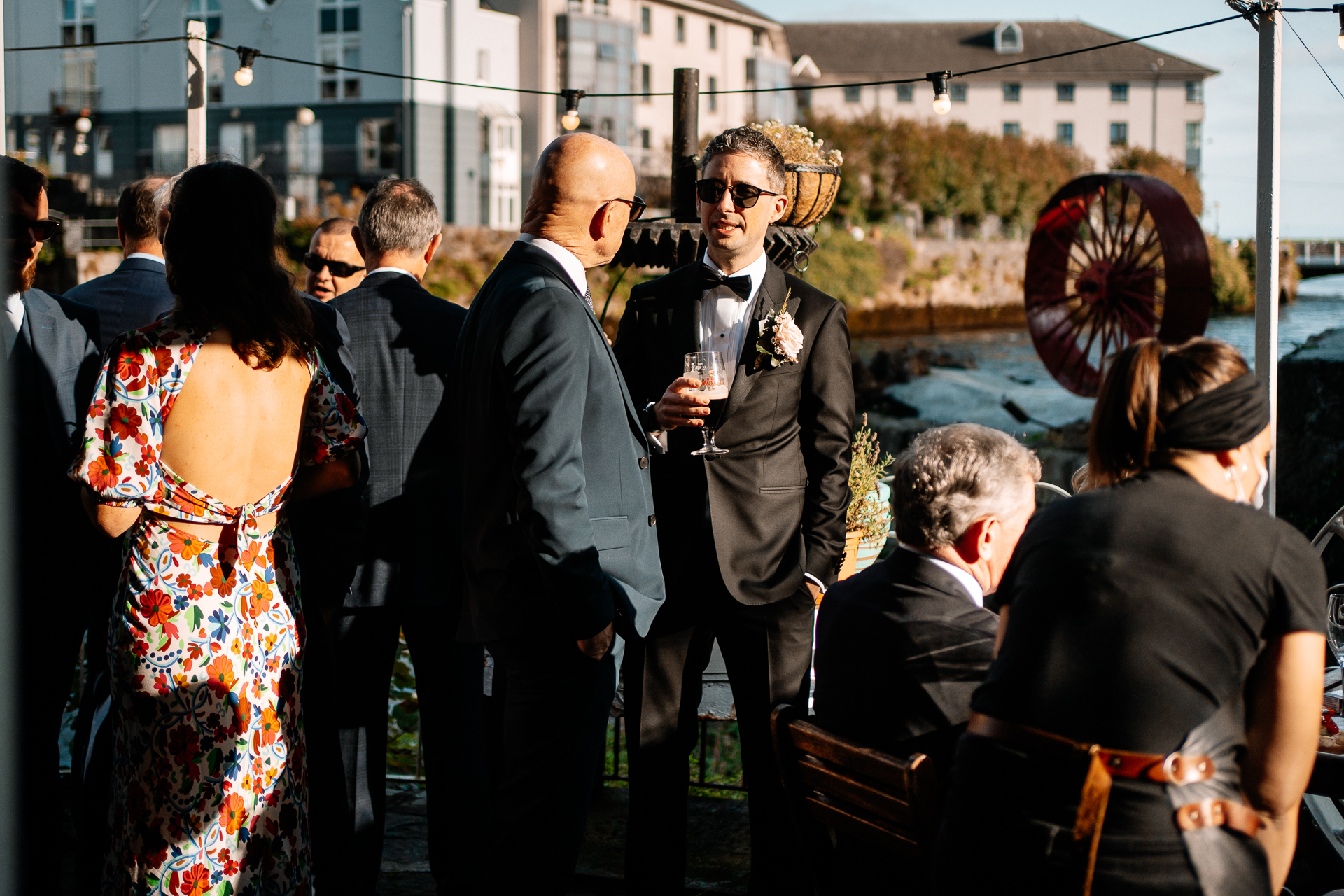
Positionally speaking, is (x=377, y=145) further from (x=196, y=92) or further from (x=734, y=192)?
(x=734, y=192)

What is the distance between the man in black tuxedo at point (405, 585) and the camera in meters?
3.01

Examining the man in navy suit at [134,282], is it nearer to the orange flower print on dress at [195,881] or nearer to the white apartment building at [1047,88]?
the orange flower print on dress at [195,881]

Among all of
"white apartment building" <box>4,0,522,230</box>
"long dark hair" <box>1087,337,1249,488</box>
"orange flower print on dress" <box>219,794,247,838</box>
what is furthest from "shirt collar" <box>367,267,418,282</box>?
"white apartment building" <box>4,0,522,230</box>

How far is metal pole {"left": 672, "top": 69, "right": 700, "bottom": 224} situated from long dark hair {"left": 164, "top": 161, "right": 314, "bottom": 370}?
74.9 inches

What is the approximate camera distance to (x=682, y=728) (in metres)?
2.99

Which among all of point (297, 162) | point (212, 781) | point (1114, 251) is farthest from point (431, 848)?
point (297, 162)

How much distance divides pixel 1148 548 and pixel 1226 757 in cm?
32

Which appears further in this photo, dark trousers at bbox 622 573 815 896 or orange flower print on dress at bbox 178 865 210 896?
dark trousers at bbox 622 573 815 896

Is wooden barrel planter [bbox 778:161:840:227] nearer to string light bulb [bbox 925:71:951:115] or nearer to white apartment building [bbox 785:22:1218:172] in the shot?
string light bulb [bbox 925:71:951:115]

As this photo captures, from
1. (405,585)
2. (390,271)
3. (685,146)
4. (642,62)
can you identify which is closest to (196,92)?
(685,146)

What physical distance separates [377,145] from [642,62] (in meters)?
14.3

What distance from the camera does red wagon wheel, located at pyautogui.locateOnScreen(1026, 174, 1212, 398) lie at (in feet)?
42.2

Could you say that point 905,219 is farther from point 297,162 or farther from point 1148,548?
point 1148,548

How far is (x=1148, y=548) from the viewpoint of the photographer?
1687 millimetres
